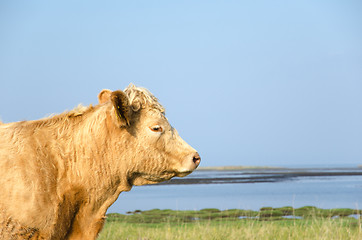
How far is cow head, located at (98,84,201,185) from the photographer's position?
477cm

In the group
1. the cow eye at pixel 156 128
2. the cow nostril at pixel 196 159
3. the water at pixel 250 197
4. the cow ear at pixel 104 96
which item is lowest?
the cow nostril at pixel 196 159

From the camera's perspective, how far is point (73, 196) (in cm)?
447

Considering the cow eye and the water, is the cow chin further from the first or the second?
the water

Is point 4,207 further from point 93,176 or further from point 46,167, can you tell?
point 93,176

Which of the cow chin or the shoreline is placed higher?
the shoreline

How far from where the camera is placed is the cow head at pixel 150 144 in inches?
188

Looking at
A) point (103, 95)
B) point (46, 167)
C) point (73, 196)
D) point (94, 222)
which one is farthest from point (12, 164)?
point (103, 95)

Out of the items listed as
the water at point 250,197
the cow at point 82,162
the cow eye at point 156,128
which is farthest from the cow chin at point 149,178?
the water at point 250,197

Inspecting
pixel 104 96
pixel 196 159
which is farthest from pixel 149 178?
pixel 104 96

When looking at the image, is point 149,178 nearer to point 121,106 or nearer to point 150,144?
point 150,144

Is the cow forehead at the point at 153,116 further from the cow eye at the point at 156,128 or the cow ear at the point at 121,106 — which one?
the cow ear at the point at 121,106

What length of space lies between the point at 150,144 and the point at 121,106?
55 centimetres

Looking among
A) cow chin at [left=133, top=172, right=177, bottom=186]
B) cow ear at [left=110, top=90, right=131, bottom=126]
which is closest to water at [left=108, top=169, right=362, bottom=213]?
cow chin at [left=133, top=172, right=177, bottom=186]

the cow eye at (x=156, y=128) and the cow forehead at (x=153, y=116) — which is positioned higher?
the cow forehead at (x=153, y=116)
